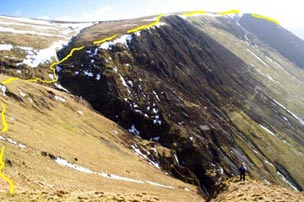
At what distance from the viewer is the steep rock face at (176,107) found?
11981 centimetres

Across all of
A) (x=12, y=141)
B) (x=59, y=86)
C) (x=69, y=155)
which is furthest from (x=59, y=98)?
(x=12, y=141)

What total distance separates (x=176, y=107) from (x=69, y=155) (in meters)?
81.7

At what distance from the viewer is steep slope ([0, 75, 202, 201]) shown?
4434cm

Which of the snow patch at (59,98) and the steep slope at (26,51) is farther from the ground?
the steep slope at (26,51)

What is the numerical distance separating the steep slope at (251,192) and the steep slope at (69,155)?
6.66 m

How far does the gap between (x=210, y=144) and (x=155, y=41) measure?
218 ft

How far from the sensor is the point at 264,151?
163m

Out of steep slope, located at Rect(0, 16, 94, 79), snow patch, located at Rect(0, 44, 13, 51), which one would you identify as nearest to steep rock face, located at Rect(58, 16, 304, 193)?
steep slope, located at Rect(0, 16, 94, 79)

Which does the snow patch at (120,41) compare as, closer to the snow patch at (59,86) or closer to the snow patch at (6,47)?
the snow patch at (6,47)

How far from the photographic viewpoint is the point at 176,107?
465 ft

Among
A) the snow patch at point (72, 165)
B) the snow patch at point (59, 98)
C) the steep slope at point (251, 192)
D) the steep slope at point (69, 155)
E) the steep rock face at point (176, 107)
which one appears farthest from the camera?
the steep rock face at point (176, 107)

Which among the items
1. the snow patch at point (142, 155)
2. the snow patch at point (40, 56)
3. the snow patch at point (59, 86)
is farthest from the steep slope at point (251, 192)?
the snow patch at point (40, 56)

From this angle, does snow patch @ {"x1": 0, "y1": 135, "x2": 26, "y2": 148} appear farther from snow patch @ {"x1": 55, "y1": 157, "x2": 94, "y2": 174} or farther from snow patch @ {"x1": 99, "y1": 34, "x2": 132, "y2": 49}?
snow patch @ {"x1": 99, "y1": 34, "x2": 132, "y2": 49}

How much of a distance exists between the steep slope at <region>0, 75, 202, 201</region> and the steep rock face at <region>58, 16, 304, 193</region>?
1464cm
